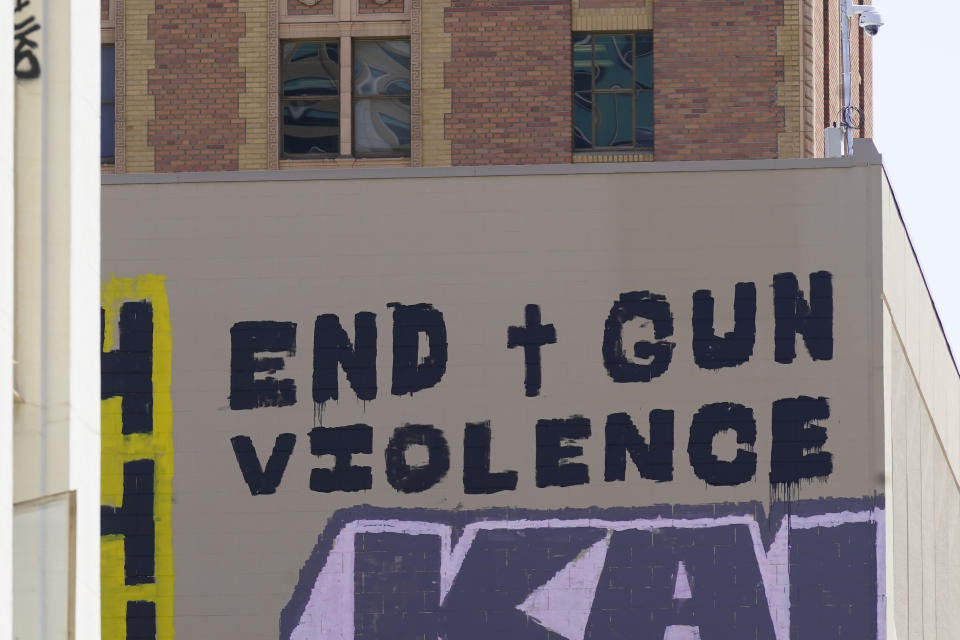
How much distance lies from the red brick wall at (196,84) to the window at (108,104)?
65 cm

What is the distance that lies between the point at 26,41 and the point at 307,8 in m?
13.7

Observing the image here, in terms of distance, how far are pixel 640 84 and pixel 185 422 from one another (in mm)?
9449

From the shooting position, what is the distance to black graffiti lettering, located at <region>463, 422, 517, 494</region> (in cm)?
1898

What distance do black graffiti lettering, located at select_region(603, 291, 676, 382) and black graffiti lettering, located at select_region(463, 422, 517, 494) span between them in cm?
156

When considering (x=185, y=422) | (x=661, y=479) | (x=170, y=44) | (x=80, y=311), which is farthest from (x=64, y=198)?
(x=170, y=44)

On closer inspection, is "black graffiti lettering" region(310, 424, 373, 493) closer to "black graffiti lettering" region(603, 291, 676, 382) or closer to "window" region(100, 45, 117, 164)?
"black graffiti lettering" region(603, 291, 676, 382)

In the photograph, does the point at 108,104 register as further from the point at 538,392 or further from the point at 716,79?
the point at 538,392

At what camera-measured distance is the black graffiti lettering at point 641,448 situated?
18.9 m

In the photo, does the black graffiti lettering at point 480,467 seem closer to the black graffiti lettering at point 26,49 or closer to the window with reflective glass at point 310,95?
the window with reflective glass at point 310,95

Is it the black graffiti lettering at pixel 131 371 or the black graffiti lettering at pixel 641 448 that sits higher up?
the black graffiti lettering at pixel 131 371

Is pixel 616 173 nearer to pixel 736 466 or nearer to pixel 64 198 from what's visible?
pixel 736 466

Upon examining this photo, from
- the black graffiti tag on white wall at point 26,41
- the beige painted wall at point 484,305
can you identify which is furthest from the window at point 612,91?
the black graffiti tag on white wall at point 26,41

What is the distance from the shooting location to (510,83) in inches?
977

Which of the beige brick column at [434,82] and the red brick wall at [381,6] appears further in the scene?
the red brick wall at [381,6]
